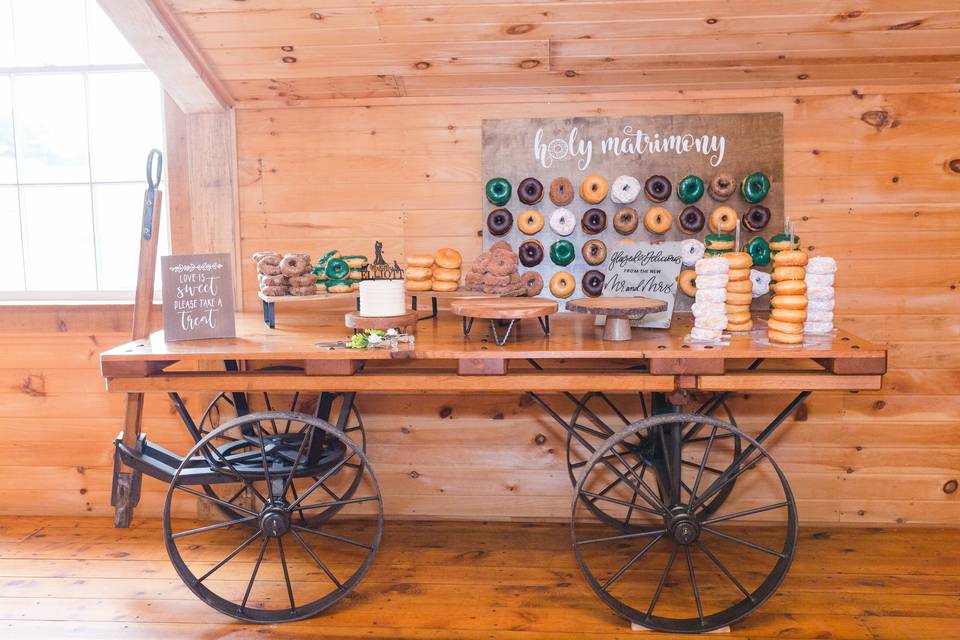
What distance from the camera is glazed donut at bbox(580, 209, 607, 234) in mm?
3033

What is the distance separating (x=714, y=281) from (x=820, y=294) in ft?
1.18

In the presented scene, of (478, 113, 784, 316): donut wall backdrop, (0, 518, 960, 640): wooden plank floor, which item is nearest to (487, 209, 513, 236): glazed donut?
(478, 113, 784, 316): donut wall backdrop

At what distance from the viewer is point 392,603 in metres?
2.58

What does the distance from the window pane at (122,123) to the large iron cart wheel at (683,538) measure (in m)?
2.44

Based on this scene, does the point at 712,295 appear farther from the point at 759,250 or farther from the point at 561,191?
the point at 561,191

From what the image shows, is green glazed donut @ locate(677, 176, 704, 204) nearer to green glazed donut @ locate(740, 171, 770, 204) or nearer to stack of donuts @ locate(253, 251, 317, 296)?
green glazed donut @ locate(740, 171, 770, 204)

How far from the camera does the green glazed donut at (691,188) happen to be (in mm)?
2977

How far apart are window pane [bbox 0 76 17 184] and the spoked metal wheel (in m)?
1.56

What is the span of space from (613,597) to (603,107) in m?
1.91

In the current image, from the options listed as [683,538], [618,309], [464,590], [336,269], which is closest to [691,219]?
[618,309]

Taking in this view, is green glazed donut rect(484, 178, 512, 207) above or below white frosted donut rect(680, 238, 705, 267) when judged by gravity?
above

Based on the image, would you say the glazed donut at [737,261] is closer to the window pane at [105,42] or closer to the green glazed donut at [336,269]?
the green glazed donut at [336,269]

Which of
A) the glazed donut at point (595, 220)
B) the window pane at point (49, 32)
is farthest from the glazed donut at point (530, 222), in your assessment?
the window pane at point (49, 32)

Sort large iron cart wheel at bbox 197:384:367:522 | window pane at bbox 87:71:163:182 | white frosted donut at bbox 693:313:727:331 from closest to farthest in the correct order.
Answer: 1. white frosted donut at bbox 693:313:727:331
2. large iron cart wheel at bbox 197:384:367:522
3. window pane at bbox 87:71:163:182
